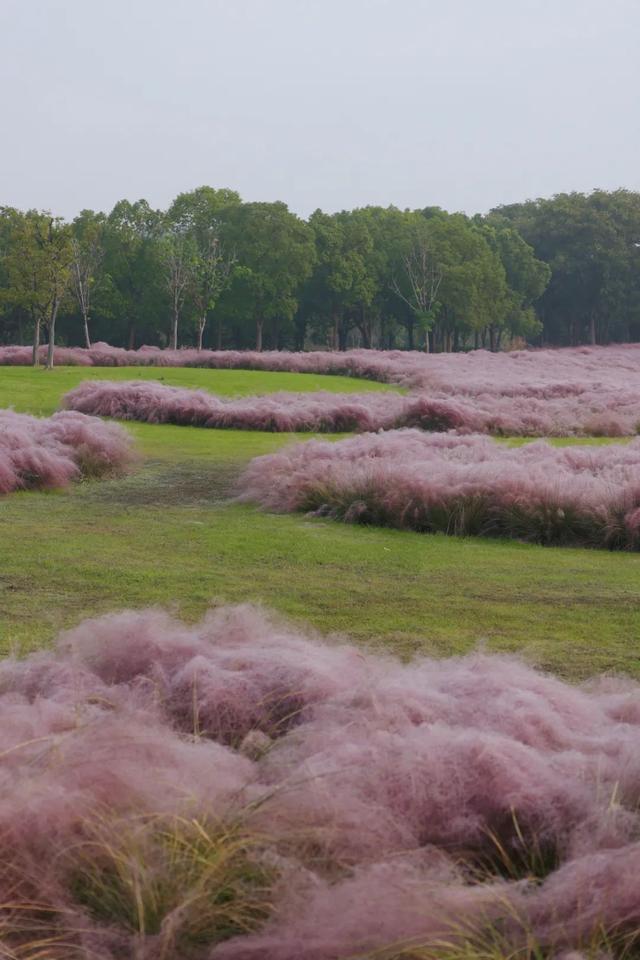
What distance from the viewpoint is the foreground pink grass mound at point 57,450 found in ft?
40.0

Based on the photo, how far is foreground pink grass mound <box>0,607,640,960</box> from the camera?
2537 mm

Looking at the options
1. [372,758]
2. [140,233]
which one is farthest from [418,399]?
→ [140,233]

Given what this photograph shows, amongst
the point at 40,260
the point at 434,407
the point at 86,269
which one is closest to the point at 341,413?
the point at 434,407

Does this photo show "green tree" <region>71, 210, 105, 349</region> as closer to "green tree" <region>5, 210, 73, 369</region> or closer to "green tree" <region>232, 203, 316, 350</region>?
"green tree" <region>232, 203, 316, 350</region>

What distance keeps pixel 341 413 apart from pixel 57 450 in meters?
8.12

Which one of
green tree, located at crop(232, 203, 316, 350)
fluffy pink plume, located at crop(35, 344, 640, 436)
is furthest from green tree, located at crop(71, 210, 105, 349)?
fluffy pink plume, located at crop(35, 344, 640, 436)

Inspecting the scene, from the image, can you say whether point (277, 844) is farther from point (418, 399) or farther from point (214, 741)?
point (418, 399)

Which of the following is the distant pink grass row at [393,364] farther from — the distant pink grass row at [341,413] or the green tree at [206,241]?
the green tree at [206,241]

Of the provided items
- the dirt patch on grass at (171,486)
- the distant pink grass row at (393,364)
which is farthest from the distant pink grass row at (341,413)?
the distant pink grass row at (393,364)

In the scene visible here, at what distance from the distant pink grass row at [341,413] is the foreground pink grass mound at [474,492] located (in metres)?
6.97

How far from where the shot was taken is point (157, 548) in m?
8.95

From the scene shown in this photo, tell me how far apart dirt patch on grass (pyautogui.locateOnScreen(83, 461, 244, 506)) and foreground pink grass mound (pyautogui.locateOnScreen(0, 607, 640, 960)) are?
7552 mm

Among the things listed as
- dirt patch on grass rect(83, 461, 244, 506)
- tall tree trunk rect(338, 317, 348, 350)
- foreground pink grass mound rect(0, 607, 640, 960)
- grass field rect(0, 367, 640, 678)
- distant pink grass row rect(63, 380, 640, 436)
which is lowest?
grass field rect(0, 367, 640, 678)

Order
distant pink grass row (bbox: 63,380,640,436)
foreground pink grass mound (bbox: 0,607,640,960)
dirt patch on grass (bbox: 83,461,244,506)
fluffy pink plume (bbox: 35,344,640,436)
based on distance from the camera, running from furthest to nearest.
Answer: fluffy pink plume (bbox: 35,344,640,436) < distant pink grass row (bbox: 63,380,640,436) < dirt patch on grass (bbox: 83,461,244,506) < foreground pink grass mound (bbox: 0,607,640,960)
